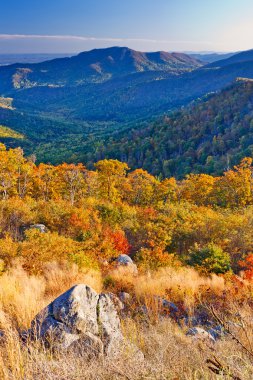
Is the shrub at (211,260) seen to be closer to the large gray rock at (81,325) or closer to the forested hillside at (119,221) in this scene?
the forested hillside at (119,221)

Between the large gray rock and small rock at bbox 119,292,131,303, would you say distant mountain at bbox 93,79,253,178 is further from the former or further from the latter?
the large gray rock

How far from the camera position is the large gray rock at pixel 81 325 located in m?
4.54

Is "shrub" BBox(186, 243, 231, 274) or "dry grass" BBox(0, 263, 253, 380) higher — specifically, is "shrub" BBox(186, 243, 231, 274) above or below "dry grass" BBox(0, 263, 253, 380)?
below

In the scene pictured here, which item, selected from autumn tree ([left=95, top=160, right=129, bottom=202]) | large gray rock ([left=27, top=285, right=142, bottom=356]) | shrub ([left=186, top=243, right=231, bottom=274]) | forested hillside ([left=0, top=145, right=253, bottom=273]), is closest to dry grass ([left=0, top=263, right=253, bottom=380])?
large gray rock ([left=27, top=285, right=142, bottom=356])

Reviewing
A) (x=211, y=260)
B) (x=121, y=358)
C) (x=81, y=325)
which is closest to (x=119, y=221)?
(x=211, y=260)

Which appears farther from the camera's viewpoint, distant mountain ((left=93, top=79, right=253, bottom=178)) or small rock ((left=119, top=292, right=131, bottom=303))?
distant mountain ((left=93, top=79, right=253, bottom=178))

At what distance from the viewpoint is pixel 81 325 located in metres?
4.87

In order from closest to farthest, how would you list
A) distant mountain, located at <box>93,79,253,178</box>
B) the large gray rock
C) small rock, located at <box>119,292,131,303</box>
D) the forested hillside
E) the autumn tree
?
the large gray rock → small rock, located at <box>119,292,131,303</box> → the forested hillside → the autumn tree → distant mountain, located at <box>93,79,253,178</box>

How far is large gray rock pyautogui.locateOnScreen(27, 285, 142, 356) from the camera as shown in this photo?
454 centimetres

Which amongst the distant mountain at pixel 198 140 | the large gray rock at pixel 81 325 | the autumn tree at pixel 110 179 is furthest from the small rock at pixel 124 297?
the distant mountain at pixel 198 140

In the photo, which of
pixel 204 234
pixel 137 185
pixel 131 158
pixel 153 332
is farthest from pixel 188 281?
pixel 131 158

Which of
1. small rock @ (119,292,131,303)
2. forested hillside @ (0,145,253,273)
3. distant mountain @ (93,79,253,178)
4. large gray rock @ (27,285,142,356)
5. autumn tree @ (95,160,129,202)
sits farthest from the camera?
distant mountain @ (93,79,253,178)

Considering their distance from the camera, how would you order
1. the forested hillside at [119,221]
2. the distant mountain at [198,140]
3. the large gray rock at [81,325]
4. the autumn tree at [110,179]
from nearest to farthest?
the large gray rock at [81,325], the forested hillside at [119,221], the autumn tree at [110,179], the distant mountain at [198,140]

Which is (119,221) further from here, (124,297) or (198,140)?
(198,140)
